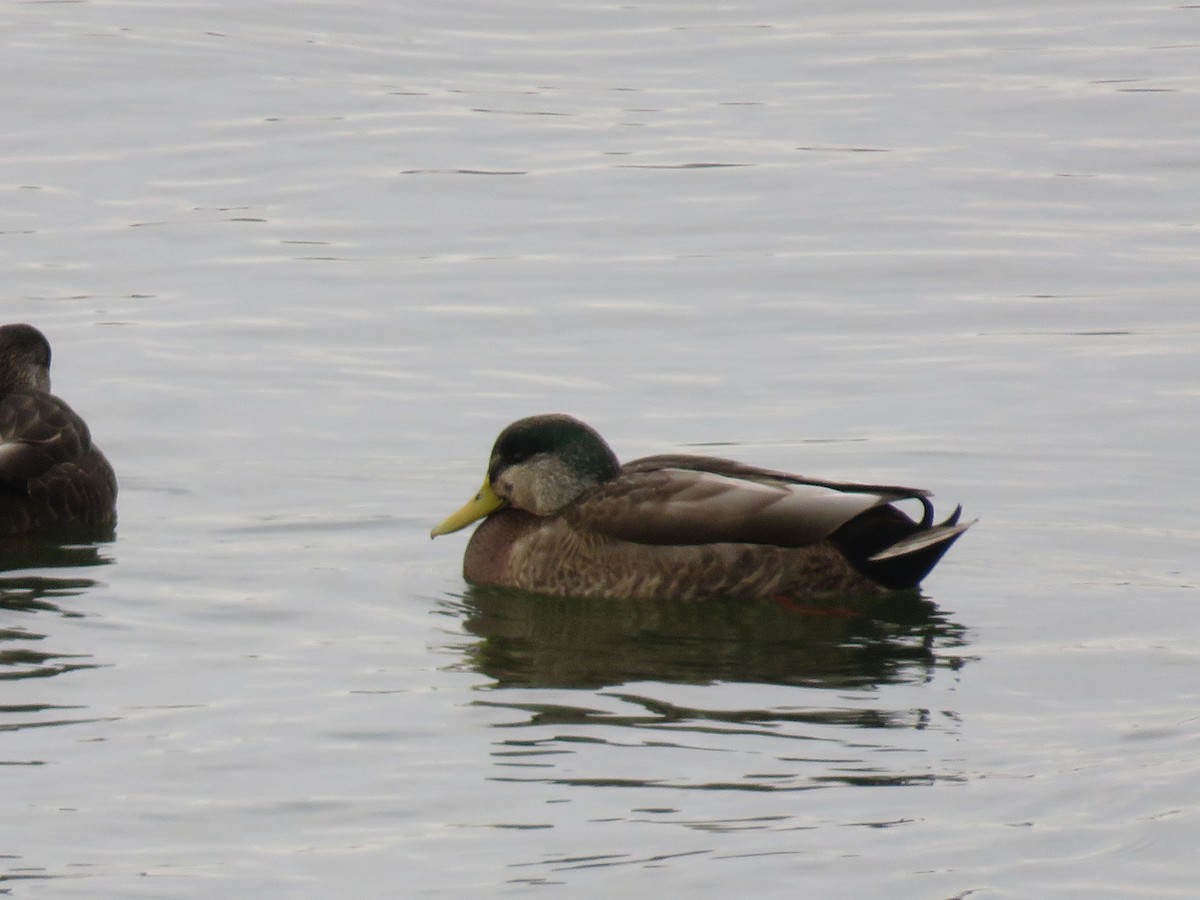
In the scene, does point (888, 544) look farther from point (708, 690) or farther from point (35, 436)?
point (35, 436)

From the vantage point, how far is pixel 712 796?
7395mm

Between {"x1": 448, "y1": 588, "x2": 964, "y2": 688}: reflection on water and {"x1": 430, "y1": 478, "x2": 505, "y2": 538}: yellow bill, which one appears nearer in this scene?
{"x1": 448, "y1": 588, "x2": 964, "y2": 688}: reflection on water

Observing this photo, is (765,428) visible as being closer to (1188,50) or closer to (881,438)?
(881,438)

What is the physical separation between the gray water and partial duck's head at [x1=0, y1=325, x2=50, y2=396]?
670mm

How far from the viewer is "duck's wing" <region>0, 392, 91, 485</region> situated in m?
11.2

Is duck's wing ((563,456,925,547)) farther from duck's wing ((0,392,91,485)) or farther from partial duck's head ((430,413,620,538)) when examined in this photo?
duck's wing ((0,392,91,485))

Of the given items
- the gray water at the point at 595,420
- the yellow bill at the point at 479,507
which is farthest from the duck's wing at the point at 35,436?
the yellow bill at the point at 479,507

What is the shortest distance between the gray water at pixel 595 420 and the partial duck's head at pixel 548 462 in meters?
0.50

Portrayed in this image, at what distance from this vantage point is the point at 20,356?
1197 centimetres

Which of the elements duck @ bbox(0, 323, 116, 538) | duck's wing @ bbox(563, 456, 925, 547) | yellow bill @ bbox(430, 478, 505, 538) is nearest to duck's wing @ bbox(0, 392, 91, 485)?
duck @ bbox(0, 323, 116, 538)

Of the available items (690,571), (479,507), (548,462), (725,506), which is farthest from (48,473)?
(725,506)

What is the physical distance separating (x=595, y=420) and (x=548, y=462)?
89.6 inches

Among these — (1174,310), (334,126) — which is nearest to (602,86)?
(334,126)

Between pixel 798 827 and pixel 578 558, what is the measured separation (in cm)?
325
